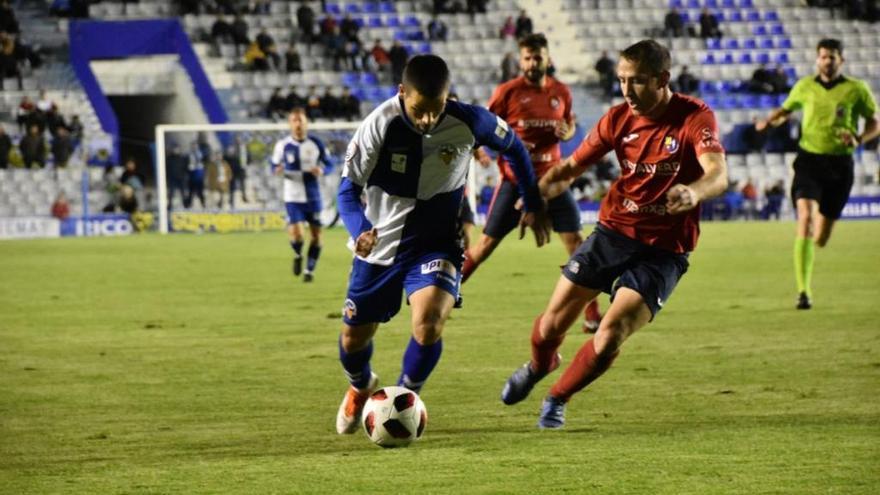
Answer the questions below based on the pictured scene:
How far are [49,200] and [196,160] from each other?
337cm

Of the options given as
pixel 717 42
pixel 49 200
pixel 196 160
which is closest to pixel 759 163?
pixel 717 42

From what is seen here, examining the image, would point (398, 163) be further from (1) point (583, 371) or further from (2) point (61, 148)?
(2) point (61, 148)

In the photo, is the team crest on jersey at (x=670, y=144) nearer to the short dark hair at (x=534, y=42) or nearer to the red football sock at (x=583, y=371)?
the red football sock at (x=583, y=371)

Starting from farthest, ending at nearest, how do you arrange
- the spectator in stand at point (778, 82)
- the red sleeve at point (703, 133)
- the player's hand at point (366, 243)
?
the spectator in stand at point (778, 82) < the red sleeve at point (703, 133) < the player's hand at point (366, 243)

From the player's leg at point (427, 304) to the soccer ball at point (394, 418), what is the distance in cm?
31

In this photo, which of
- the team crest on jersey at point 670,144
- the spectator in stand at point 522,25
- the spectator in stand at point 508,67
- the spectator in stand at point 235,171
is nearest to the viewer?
the team crest on jersey at point 670,144

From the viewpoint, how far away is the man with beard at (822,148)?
13.8 meters

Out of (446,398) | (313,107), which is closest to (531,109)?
(446,398)

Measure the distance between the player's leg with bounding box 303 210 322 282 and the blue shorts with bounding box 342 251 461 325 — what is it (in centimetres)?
1145

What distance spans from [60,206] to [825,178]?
A: 22463mm

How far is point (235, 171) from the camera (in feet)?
108

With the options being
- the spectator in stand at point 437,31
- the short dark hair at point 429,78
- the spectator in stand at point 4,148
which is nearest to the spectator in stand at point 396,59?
the spectator in stand at point 437,31

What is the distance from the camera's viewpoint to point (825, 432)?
7289mm

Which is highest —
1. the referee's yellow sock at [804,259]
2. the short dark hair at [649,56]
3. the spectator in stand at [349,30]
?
the short dark hair at [649,56]
